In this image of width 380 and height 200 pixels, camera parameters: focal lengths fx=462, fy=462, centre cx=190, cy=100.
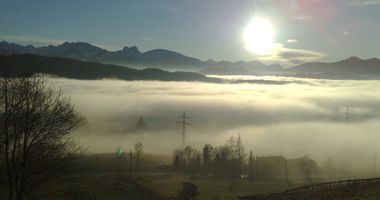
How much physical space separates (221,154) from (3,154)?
137m

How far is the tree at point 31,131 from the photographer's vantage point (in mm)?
24188

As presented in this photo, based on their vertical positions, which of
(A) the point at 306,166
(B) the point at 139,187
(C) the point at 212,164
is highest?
(C) the point at 212,164

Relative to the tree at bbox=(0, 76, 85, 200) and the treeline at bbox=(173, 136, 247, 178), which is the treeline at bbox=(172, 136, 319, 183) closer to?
the treeline at bbox=(173, 136, 247, 178)

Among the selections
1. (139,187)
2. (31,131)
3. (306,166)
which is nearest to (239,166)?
(306,166)

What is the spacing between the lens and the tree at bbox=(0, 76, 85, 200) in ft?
79.4

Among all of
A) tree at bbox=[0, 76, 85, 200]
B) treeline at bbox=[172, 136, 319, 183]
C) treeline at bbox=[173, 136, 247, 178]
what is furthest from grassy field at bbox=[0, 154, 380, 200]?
tree at bbox=[0, 76, 85, 200]

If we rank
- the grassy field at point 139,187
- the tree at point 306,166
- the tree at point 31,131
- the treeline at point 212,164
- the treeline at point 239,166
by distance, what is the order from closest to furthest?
the tree at point 31,131
the grassy field at point 139,187
the treeline at point 212,164
the treeline at point 239,166
the tree at point 306,166

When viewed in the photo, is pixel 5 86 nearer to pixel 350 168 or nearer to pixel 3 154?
pixel 3 154

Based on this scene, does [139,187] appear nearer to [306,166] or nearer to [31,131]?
[306,166]

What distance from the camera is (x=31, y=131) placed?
25.4 m

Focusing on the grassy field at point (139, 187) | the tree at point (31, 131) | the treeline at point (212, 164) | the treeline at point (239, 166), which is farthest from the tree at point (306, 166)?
the tree at point (31, 131)

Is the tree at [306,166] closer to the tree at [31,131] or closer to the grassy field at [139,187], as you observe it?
the grassy field at [139,187]

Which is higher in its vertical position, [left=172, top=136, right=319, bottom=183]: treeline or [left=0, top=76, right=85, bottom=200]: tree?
[left=0, top=76, right=85, bottom=200]: tree

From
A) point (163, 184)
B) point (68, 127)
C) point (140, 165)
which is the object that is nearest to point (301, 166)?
point (140, 165)
